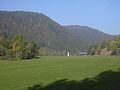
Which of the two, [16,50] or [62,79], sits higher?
[16,50]

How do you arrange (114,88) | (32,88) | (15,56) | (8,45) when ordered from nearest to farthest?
(114,88) → (32,88) → (15,56) → (8,45)

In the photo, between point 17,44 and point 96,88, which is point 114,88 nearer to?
point 96,88

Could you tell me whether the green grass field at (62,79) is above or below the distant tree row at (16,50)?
below

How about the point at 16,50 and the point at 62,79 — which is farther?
the point at 16,50

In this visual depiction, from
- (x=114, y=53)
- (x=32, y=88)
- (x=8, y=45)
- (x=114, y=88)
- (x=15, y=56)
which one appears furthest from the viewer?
(x=114, y=53)

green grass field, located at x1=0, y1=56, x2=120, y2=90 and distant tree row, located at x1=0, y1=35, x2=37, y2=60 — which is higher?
distant tree row, located at x1=0, y1=35, x2=37, y2=60

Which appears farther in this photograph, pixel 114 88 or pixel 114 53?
pixel 114 53

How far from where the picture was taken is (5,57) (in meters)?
Answer: 132

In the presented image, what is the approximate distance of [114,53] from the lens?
542 ft

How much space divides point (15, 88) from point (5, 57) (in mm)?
109340

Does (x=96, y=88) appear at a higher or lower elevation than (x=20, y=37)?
lower

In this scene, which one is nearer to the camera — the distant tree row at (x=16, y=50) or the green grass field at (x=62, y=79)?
the green grass field at (x=62, y=79)

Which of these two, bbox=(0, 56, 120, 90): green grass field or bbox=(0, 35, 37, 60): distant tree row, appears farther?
bbox=(0, 35, 37, 60): distant tree row

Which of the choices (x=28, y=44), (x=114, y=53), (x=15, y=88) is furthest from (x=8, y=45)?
(x=15, y=88)
